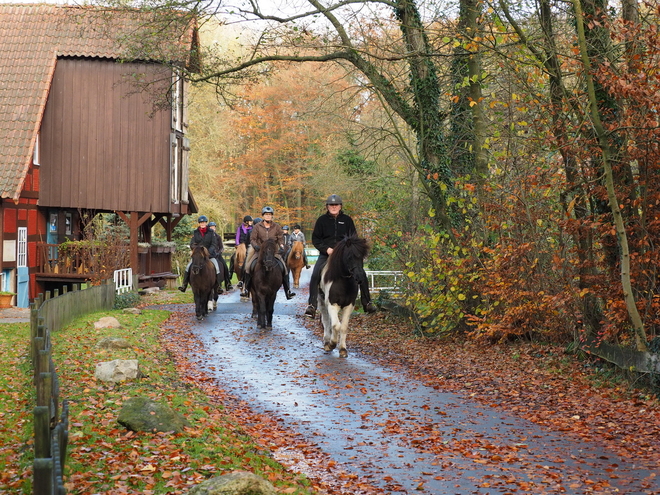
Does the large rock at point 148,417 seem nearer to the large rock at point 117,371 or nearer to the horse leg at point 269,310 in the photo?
the large rock at point 117,371

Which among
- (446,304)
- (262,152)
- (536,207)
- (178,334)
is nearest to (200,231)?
(178,334)

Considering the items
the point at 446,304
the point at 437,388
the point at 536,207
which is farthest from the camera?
the point at 446,304

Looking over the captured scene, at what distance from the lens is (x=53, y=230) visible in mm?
32062

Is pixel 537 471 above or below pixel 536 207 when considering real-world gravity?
below

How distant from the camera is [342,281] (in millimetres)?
15367

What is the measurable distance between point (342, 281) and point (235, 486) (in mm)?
9326

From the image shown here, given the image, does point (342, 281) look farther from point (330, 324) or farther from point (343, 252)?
point (330, 324)

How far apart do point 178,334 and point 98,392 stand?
8.17 metres

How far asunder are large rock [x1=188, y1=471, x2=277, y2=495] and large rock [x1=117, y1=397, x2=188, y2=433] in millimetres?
2227

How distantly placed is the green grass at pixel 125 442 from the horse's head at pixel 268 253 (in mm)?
6384

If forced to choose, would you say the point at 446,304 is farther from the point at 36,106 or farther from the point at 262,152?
the point at 262,152

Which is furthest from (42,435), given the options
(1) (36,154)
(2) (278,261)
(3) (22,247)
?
(1) (36,154)

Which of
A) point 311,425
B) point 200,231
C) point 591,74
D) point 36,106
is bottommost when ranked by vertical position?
point 311,425

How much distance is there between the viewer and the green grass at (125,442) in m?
7.04
